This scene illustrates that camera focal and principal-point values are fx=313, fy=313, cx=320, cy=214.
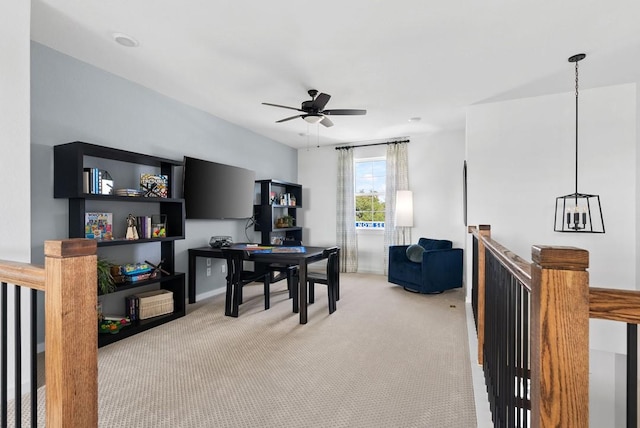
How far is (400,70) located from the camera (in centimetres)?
301

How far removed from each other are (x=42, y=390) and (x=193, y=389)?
94cm

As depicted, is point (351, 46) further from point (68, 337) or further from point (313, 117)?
point (68, 337)

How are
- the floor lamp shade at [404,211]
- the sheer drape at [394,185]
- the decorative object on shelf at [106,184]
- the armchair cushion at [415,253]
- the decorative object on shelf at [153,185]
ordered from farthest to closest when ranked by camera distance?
the sheer drape at [394,185] → the floor lamp shade at [404,211] → the armchair cushion at [415,253] → the decorative object on shelf at [153,185] → the decorative object on shelf at [106,184]

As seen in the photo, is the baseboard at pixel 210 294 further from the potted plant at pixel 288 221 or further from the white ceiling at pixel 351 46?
the white ceiling at pixel 351 46

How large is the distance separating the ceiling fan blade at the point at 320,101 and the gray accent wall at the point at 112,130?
1.09 metres

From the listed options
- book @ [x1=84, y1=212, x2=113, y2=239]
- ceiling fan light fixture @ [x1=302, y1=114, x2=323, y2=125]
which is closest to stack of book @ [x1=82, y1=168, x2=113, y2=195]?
book @ [x1=84, y1=212, x2=113, y2=239]

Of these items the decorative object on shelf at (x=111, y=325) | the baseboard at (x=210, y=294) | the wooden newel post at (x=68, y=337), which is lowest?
the baseboard at (x=210, y=294)

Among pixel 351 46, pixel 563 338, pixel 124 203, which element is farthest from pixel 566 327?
pixel 124 203

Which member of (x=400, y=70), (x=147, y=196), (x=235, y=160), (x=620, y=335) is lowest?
(x=620, y=335)

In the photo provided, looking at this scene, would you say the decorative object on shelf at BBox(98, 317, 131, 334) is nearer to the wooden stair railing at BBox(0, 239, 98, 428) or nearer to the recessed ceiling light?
the wooden stair railing at BBox(0, 239, 98, 428)

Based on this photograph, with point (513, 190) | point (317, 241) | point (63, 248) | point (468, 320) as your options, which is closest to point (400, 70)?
point (513, 190)

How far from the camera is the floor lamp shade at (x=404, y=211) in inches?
212

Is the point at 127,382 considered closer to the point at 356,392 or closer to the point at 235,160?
the point at 356,392

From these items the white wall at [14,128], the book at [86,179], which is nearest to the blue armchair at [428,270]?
the book at [86,179]
